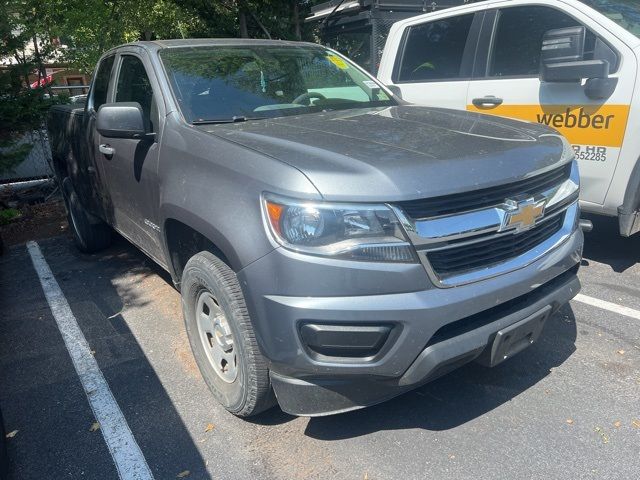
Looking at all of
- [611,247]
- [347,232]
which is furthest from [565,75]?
[347,232]

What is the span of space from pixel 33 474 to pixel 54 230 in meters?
4.88

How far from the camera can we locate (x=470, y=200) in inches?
87.6

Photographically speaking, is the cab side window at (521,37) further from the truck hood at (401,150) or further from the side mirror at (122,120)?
the side mirror at (122,120)

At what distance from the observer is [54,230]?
6.82 m

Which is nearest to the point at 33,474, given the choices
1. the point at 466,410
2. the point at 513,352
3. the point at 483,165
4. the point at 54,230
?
the point at 466,410

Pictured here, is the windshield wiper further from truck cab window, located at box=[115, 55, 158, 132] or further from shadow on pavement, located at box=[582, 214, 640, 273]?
shadow on pavement, located at box=[582, 214, 640, 273]

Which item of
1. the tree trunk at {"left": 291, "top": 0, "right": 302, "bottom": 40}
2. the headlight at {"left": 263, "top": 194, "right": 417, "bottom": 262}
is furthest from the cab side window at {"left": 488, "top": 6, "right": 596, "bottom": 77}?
the tree trunk at {"left": 291, "top": 0, "right": 302, "bottom": 40}

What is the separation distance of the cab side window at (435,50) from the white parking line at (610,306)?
91.6 inches

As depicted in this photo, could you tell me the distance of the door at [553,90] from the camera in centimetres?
388

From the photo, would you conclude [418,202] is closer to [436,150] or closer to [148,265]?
[436,150]

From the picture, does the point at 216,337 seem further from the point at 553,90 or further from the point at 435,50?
the point at 435,50

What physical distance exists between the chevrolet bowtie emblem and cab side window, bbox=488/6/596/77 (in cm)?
244

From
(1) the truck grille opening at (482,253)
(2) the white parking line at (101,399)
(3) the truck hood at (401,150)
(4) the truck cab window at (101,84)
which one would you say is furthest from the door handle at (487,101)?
(2) the white parking line at (101,399)

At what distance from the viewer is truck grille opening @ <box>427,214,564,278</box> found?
7.13 feet
